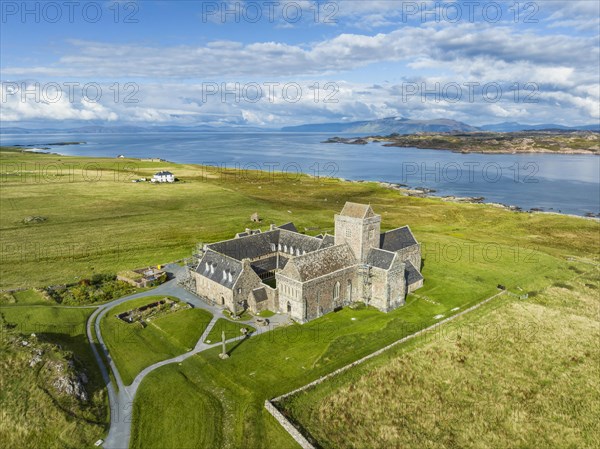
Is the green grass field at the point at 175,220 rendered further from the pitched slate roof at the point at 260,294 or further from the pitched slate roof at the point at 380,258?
the pitched slate roof at the point at 380,258

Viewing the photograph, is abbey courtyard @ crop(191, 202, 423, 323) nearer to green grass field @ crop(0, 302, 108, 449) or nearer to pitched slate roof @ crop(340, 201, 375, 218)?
pitched slate roof @ crop(340, 201, 375, 218)

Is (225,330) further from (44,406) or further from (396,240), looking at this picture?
(396,240)

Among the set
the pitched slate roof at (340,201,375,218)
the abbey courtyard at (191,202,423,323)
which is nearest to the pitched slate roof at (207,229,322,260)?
the abbey courtyard at (191,202,423,323)

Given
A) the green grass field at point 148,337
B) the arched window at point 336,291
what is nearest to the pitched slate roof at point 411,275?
the arched window at point 336,291

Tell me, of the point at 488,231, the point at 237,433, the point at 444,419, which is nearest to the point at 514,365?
the point at 444,419

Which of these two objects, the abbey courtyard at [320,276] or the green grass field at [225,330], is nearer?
the green grass field at [225,330]

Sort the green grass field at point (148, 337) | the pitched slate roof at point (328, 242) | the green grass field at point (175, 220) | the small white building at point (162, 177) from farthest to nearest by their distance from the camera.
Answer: the small white building at point (162, 177) → the green grass field at point (175, 220) → the pitched slate roof at point (328, 242) → the green grass field at point (148, 337)
